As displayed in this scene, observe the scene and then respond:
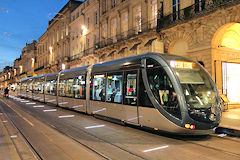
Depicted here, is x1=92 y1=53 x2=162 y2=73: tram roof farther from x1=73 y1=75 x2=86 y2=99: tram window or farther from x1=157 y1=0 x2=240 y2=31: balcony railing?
x1=157 y1=0 x2=240 y2=31: balcony railing

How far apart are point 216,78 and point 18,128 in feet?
37.8

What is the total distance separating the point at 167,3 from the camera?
17.2m

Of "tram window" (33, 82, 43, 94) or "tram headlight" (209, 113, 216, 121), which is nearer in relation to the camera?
"tram headlight" (209, 113, 216, 121)

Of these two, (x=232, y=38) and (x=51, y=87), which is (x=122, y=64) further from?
(x=51, y=87)

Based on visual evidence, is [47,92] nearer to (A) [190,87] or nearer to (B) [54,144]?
(B) [54,144]

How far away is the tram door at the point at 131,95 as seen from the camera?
7754mm

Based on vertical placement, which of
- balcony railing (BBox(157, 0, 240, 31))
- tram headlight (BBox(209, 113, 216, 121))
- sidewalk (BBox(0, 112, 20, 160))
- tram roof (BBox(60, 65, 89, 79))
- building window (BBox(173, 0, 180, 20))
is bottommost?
sidewalk (BBox(0, 112, 20, 160))

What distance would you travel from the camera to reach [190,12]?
1457 centimetres

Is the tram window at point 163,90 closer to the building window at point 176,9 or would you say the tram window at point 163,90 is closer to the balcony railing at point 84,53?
the building window at point 176,9

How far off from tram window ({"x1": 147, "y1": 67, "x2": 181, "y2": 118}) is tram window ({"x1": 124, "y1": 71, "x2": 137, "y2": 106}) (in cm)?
80

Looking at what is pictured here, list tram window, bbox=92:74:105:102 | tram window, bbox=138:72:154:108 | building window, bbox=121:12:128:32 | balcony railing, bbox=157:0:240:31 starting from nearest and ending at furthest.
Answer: tram window, bbox=138:72:154:108 < tram window, bbox=92:74:105:102 < balcony railing, bbox=157:0:240:31 < building window, bbox=121:12:128:32

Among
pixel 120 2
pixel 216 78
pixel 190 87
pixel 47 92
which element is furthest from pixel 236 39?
pixel 47 92

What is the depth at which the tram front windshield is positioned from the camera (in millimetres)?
6340

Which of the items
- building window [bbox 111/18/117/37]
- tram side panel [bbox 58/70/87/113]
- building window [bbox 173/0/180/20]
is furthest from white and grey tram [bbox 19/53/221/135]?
building window [bbox 111/18/117/37]
